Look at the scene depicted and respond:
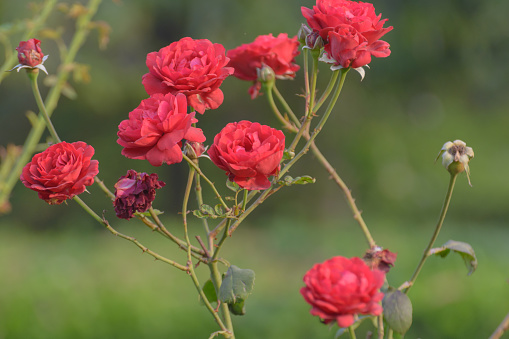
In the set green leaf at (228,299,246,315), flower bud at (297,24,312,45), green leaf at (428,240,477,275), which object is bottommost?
green leaf at (228,299,246,315)

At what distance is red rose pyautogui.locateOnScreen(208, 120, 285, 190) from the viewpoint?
73 cm

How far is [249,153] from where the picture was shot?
739 millimetres

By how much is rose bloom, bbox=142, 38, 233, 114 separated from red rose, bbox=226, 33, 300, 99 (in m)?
0.17

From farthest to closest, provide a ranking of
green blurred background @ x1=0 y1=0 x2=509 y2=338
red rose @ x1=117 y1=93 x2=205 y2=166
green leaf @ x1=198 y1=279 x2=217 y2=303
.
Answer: green blurred background @ x1=0 y1=0 x2=509 y2=338, green leaf @ x1=198 y1=279 x2=217 y2=303, red rose @ x1=117 y1=93 x2=205 y2=166

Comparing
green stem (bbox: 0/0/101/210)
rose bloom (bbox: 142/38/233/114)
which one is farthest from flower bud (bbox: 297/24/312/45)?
green stem (bbox: 0/0/101/210)

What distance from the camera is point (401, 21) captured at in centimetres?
630

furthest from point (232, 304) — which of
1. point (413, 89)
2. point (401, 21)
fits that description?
point (413, 89)

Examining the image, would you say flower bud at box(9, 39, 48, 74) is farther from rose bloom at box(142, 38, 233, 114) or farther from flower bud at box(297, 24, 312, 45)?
flower bud at box(297, 24, 312, 45)

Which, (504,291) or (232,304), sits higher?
(232,304)

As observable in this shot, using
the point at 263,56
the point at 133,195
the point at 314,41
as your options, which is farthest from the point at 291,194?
the point at 133,195

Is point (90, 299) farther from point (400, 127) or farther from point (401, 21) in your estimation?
point (400, 127)

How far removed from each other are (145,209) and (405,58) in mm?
6307

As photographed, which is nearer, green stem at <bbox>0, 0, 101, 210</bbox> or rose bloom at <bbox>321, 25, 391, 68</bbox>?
rose bloom at <bbox>321, 25, 391, 68</bbox>

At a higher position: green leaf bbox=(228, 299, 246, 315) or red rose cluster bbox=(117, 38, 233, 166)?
red rose cluster bbox=(117, 38, 233, 166)
